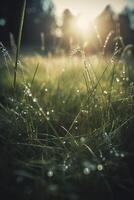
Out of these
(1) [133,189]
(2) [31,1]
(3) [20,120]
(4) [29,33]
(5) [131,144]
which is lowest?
(1) [133,189]

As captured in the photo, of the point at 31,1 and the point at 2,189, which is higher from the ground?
the point at 31,1

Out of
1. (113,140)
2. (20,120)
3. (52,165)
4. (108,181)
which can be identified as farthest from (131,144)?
(20,120)

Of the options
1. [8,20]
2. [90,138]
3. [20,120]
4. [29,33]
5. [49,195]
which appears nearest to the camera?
[49,195]

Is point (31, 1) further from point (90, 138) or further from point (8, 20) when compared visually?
point (90, 138)

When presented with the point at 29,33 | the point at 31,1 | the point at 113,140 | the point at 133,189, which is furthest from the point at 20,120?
the point at 31,1

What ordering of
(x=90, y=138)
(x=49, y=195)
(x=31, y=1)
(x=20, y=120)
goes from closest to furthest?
(x=49, y=195)
(x=90, y=138)
(x=20, y=120)
(x=31, y=1)

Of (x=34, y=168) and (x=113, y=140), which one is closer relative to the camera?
(x=34, y=168)

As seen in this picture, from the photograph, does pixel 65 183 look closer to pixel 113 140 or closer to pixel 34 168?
pixel 34 168

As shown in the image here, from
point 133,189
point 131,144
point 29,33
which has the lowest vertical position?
point 133,189

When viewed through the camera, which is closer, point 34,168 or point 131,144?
point 34,168
